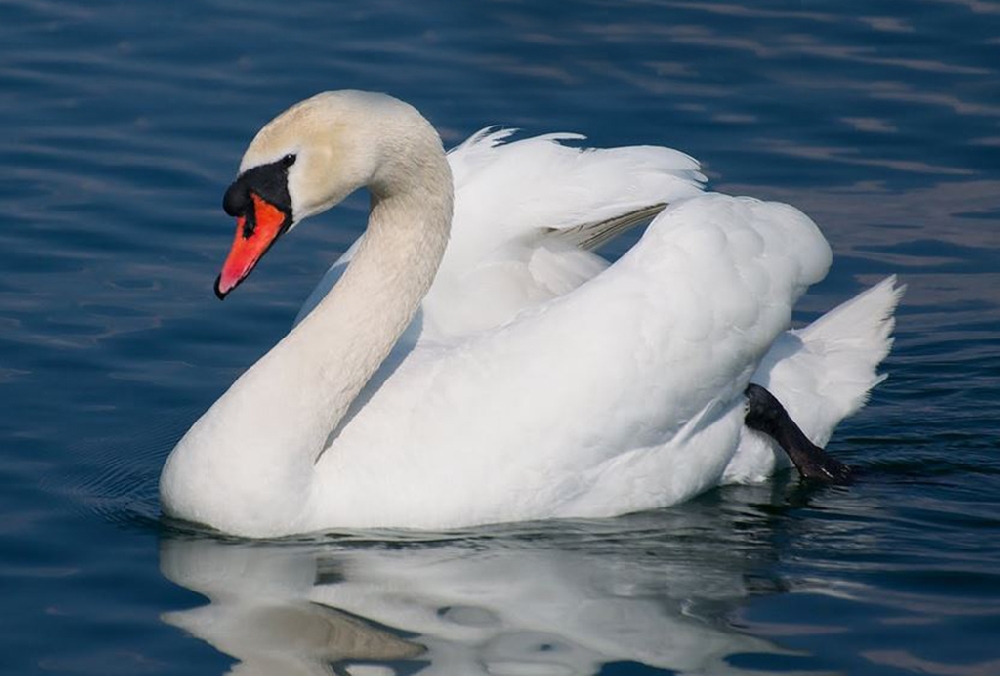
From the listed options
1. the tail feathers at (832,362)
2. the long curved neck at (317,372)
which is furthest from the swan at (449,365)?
the tail feathers at (832,362)

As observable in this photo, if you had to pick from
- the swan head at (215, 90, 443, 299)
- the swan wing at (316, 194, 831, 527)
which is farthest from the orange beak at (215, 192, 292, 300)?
the swan wing at (316, 194, 831, 527)

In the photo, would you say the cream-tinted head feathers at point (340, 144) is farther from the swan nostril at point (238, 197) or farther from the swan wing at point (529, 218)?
the swan wing at point (529, 218)

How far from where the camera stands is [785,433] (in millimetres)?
8273

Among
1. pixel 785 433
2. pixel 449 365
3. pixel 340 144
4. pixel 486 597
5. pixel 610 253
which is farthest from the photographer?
pixel 610 253

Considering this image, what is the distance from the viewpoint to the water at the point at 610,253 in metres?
6.61

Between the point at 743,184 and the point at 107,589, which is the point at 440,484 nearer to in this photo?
the point at 107,589

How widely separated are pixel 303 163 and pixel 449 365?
3.03 ft

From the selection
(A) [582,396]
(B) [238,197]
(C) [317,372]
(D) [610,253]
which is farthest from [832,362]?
(B) [238,197]

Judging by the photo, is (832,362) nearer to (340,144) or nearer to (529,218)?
(529,218)

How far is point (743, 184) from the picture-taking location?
37.0 ft

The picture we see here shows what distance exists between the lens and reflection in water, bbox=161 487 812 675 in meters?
6.39

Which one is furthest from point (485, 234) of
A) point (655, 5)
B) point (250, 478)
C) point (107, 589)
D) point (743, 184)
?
point (655, 5)

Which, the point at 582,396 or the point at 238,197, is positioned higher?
the point at 238,197

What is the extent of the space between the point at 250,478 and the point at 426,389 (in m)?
0.69
